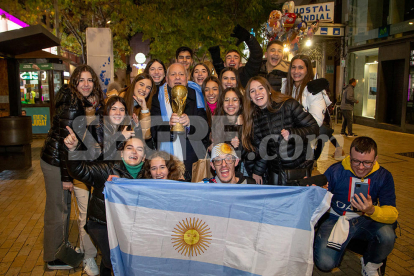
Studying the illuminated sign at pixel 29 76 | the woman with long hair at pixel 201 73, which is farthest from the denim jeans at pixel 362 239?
the illuminated sign at pixel 29 76

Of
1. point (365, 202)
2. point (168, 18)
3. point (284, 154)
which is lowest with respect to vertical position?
point (365, 202)

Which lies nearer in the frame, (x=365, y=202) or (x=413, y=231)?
(x=365, y=202)

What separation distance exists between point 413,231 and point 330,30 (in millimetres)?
14285

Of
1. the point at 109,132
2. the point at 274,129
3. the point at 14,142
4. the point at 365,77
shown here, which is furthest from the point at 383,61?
the point at 109,132

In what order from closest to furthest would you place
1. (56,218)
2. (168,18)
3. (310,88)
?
(56,218) < (310,88) < (168,18)

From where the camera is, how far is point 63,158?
3.14 m

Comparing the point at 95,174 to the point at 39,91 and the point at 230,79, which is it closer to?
the point at 230,79

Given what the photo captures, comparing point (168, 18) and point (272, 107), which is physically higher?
point (168, 18)

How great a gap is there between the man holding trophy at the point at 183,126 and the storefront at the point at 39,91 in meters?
10.4

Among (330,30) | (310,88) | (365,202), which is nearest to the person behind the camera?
(365,202)

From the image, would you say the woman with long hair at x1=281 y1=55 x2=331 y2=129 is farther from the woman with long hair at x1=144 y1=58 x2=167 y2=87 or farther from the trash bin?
the trash bin

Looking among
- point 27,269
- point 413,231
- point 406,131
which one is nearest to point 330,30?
point 406,131

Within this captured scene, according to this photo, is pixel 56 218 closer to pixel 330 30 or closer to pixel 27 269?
pixel 27 269

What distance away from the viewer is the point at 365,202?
3.00 metres
